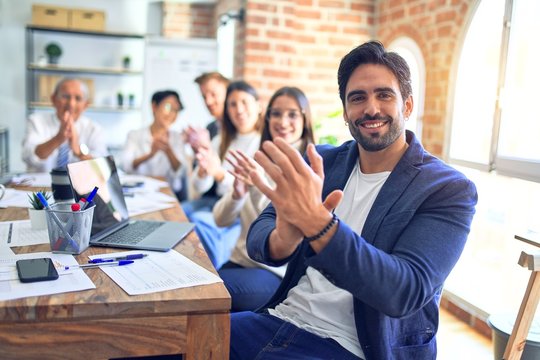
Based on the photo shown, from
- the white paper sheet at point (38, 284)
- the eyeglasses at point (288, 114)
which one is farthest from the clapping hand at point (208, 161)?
the white paper sheet at point (38, 284)

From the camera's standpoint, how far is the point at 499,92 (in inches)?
98.0

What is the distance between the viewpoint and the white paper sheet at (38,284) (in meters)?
1.03

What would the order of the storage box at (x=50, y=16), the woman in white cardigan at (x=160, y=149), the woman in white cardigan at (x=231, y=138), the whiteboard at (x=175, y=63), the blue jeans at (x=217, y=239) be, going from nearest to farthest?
1. the blue jeans at (x=217, y=239)
2. the woman in white cardigan at (x=231, y=138)
3. the woman in white cardigan at (x=160, y=149)
4. the whiteboard at (x=175, y=63)
5. the storage box at (x=50, y=16)

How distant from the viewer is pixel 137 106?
585cm

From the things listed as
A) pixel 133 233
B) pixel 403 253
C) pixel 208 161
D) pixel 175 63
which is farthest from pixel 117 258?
pixel 175 63

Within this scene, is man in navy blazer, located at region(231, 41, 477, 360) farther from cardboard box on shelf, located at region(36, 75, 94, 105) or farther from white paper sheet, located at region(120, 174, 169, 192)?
cardboard box on shelf, located at region(36, 75, 94, 105)

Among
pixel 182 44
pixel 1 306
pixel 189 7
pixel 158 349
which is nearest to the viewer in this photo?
pixel 1 306

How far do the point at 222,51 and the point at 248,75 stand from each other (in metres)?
2.13

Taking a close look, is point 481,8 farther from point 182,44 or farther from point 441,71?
point 182,44

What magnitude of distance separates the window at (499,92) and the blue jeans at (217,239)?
1.36 m

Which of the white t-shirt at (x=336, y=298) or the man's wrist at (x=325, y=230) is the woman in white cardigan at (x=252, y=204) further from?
the man's wrist at (x=325, y=230)

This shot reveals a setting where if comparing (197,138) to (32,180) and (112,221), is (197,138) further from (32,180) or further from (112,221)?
(112,221)

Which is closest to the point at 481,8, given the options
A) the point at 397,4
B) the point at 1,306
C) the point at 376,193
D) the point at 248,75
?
the point at 397,4

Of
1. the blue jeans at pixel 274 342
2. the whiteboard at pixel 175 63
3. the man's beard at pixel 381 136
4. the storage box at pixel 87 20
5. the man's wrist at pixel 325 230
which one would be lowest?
the blue jeans at pixel 274 342
